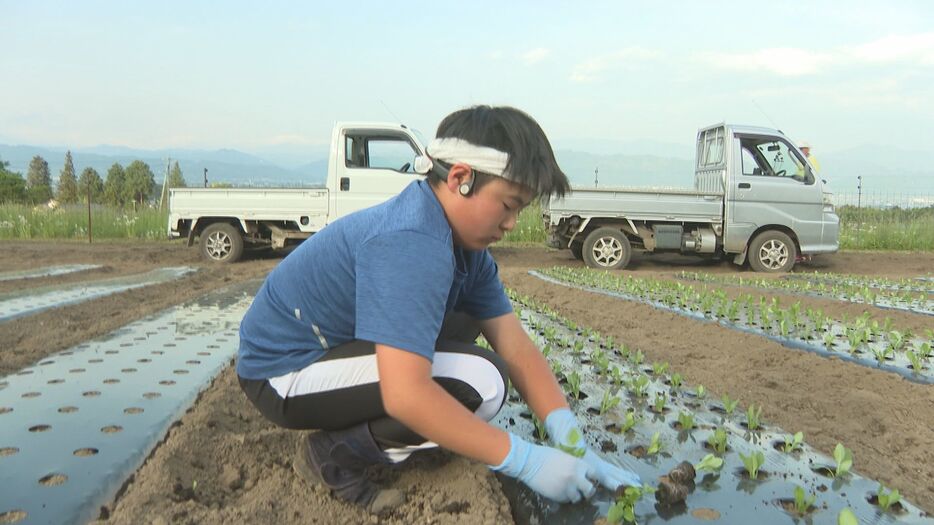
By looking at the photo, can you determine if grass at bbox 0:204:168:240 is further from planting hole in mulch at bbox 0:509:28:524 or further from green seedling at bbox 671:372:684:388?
planting hole in mulch at bbox 0:509:28:524

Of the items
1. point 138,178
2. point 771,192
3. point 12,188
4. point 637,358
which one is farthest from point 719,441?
point 138,178

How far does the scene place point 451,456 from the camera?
223 cm

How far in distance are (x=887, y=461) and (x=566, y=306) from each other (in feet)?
12.1

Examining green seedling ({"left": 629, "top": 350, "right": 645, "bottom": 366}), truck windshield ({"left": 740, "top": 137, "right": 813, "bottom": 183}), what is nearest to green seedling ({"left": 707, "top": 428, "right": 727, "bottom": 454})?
green seedling ({"left": 629, "top": 350, "right": 645, "bottom": 366})

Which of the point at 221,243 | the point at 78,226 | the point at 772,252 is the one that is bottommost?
the point at 772,252

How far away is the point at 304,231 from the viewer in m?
9.58

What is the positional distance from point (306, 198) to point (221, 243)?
1.49 metres

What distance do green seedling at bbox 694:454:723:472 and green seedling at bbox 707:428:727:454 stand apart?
0.54ft

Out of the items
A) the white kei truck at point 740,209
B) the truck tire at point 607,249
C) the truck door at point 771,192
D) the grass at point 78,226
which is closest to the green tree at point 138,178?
the grass at point 78,226

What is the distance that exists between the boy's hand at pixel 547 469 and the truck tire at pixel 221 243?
345 inches

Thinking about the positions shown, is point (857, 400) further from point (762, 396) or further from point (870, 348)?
point (870, 348)

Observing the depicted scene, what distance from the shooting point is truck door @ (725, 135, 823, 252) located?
959 centimetres

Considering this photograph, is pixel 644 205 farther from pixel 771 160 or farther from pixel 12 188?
pixel 12 188

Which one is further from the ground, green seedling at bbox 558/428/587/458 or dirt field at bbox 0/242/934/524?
green seedling at bbox 558/428/587/458
